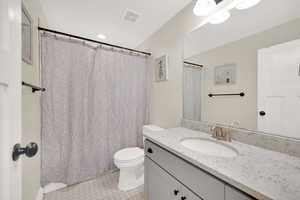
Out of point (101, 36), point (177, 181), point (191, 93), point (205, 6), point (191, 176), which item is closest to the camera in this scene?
point (191, 176)

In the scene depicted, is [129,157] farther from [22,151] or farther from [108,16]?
[108,16]

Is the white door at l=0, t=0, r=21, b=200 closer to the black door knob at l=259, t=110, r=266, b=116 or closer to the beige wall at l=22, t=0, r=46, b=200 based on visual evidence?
the beige wall at l=22, t=0, r=46, b=200

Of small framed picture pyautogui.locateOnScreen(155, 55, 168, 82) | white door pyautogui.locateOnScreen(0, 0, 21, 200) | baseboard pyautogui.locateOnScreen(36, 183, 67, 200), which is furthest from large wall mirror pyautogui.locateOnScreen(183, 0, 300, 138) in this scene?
baseboard pyautogui.locateOnScreen(36, 183, 67, 200)

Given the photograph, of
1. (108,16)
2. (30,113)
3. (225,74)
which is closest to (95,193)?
(30,113)

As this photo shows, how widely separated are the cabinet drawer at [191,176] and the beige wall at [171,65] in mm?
702

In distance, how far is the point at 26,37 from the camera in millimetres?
1021

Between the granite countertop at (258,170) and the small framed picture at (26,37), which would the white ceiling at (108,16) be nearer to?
the small framed picture at (26,37)

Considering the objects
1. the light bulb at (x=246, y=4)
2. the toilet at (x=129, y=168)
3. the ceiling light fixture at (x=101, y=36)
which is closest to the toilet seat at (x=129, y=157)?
the toilet at (x=129, y=168)

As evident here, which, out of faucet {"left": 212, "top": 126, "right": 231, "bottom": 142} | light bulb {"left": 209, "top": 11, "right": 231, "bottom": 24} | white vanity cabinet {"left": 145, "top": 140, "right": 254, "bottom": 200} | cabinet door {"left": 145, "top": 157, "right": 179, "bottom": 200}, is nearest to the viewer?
white vanity cabinet {"left": 145, "top": 140, "right": 254, "bottom": 200}

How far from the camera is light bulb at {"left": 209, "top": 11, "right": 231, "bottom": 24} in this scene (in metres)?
1.07

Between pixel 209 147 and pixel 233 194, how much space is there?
0.52 m

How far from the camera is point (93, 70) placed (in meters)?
1.67

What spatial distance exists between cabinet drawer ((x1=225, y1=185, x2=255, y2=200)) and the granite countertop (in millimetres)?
35

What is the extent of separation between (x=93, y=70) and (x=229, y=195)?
176 cm
